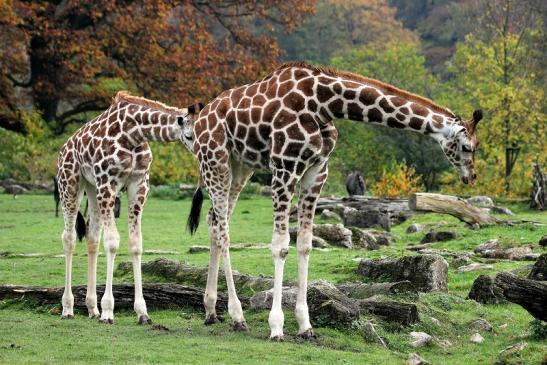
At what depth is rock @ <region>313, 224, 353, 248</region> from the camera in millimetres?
18953

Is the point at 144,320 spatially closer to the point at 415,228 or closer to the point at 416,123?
the point at 416,123

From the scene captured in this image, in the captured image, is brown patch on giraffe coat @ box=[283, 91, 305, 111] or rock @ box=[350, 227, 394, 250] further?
rock @ box=[350, 227, 394, 250]

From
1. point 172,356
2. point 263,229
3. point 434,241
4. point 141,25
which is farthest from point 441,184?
point 172,356

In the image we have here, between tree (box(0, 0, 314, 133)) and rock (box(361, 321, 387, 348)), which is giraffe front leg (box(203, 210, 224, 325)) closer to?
rock (box(361, 321, 387, 348))

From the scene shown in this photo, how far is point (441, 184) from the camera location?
4047 cm

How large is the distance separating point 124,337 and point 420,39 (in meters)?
78.3

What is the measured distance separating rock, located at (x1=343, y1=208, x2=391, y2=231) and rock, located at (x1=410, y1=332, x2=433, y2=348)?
11.4 metres

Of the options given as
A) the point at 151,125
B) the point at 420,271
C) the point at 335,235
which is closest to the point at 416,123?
the point at 420,271

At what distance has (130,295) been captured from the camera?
42.3 ft

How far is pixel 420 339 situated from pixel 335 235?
8.49 metres

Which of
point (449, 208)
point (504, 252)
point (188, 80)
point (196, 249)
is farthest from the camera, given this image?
point (188, 80)

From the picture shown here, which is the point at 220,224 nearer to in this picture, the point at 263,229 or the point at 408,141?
the point at 263,229

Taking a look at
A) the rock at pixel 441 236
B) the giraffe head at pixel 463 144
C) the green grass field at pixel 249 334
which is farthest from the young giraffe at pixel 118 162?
the rock at pixel 441 236

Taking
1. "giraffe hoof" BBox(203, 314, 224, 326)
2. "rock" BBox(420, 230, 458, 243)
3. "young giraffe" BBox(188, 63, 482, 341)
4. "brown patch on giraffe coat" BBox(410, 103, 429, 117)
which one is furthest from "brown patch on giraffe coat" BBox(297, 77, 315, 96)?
"rock" BBox(420, 230, 458, 243)
